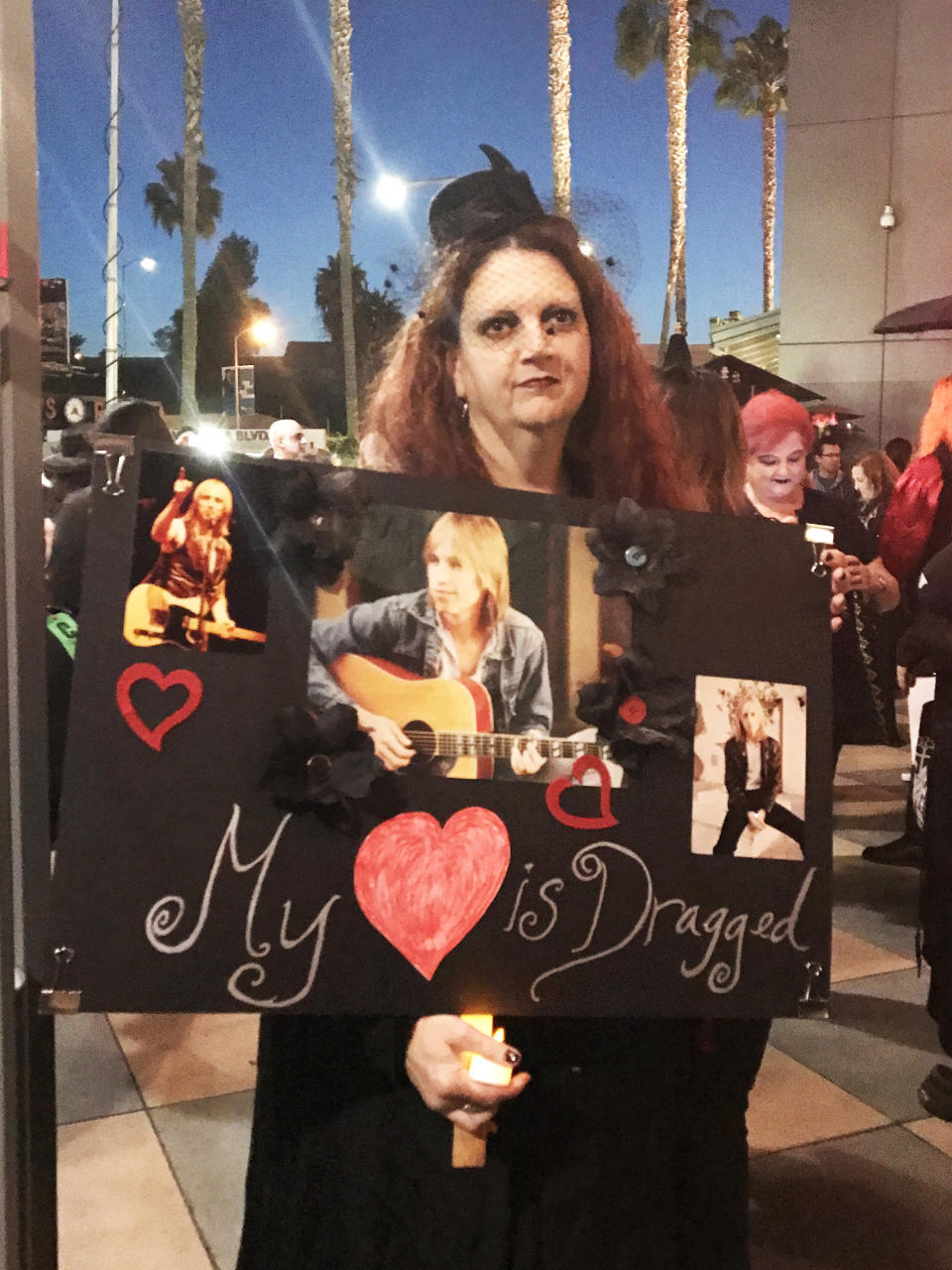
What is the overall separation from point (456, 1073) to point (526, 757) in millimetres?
325

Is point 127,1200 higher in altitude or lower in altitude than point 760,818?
lower

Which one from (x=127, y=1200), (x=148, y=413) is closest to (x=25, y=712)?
(x=148, y=413)

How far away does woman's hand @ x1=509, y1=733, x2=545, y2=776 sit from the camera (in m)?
0.98

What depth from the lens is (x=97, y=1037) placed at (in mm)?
3027

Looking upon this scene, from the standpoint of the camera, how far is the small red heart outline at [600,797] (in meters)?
1.00

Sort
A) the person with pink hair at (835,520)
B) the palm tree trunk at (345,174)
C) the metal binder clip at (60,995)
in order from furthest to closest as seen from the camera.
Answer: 1. the person with pink hair at (835,520)
2. the palm tree trunk at (345,174)
3. the metal binder clip at (60,995)

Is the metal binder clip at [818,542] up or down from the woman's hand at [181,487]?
down

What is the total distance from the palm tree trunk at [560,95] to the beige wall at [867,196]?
9.79m

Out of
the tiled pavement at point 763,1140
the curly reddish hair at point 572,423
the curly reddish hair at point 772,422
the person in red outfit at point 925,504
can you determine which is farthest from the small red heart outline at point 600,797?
the person in red outfit at point 925,504

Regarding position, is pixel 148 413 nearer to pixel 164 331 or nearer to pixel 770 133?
pixel 164 331

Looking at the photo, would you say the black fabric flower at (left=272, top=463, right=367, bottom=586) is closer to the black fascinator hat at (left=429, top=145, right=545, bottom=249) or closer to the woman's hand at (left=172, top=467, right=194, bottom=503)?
the woman's hand at (left=172, top=467, right=194, bottom=503)

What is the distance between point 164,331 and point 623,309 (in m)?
0.52

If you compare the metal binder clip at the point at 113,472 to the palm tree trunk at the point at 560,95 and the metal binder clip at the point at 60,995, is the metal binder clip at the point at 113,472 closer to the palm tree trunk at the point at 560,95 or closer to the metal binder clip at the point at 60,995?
the metal binder clip at the point at 60,995

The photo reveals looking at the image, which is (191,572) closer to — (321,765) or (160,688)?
(160,688)
